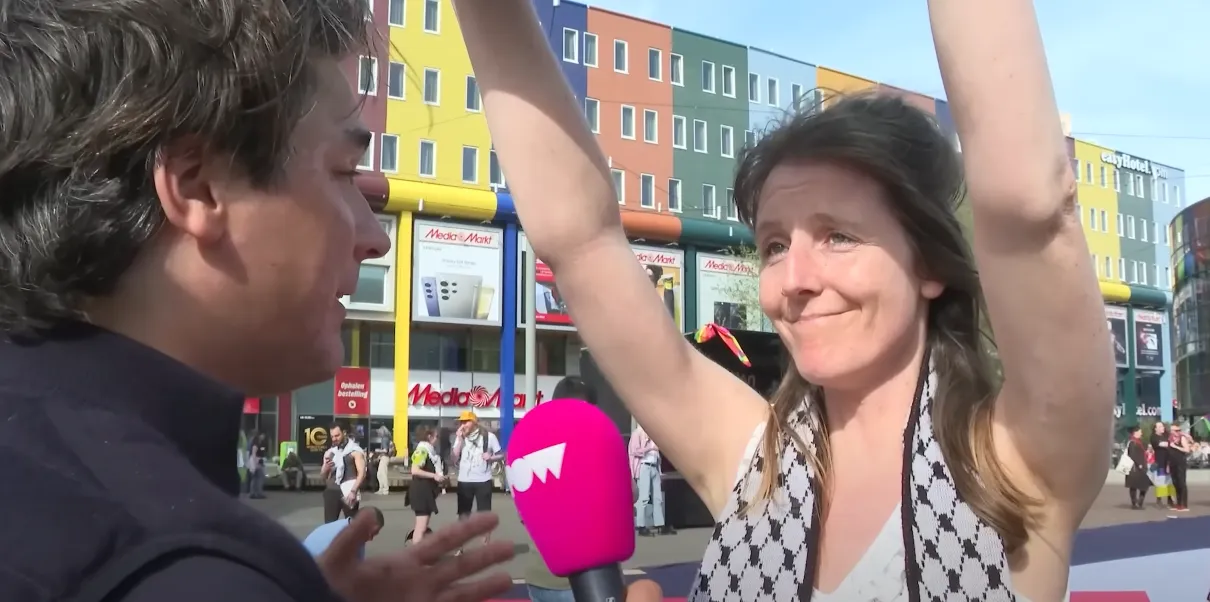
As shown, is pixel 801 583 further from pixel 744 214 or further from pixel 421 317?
pixel 421 317

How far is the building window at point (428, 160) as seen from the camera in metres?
18.6

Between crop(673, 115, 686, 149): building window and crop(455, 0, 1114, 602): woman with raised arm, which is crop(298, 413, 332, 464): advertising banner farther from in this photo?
crop(455, 0, 1114, 602): woman with raised arm

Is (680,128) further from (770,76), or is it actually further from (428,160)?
(428,160)

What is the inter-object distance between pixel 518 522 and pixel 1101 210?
24.2 m

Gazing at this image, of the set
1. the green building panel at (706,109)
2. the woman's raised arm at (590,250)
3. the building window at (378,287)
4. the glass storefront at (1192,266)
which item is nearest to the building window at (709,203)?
the green building panel at (706,109)

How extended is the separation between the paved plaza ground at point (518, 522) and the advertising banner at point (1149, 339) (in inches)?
504

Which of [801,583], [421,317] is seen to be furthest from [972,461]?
[421,317]

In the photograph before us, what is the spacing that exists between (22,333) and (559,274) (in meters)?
0.71

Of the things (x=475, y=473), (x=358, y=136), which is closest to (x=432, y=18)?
(x=475, y=473)

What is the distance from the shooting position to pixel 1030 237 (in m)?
0.88

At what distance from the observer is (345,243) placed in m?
0.83

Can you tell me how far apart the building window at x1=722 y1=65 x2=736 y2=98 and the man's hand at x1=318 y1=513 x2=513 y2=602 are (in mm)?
21570

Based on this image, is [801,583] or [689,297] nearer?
[801,583]

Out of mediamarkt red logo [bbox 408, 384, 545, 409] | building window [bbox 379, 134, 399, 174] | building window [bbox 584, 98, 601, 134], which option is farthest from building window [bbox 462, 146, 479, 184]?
mediamarkt red logo [bbox 408, 384, 545, 409]
